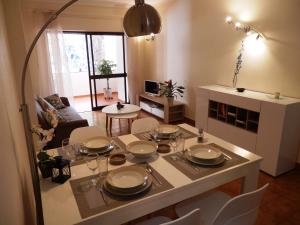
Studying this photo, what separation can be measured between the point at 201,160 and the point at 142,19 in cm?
97

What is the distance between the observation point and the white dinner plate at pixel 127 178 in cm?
125

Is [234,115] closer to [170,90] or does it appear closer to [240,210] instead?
[170,90]

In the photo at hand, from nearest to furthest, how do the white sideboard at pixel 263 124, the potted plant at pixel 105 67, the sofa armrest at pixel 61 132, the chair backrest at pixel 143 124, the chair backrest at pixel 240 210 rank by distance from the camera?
the chair backrest at pixel 240 210 → the chair backrest at pixel 143 124 → the white sideboard at pixel 263 124 → the sofa armrest at pixel 61 132 → the potted plant at pixel 105 67

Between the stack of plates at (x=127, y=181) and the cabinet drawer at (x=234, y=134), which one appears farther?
the cabinet drawer at (x=234, y=134)

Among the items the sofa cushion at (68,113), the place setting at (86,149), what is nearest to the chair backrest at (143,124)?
the place setting at (86,149)

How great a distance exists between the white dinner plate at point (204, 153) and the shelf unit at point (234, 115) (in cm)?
157

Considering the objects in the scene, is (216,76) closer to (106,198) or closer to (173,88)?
(173,88)

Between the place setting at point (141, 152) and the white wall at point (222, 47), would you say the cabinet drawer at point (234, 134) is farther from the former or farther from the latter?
the place setting at point (141, 152)

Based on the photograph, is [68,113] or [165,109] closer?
[68,113]

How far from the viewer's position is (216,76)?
13.0 ft

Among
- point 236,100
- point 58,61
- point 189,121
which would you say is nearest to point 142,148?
point 236,100

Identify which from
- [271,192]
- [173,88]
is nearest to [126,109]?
[173,88]

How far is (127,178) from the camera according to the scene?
4.42 ft

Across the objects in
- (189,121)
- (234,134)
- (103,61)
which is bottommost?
(189,121)
